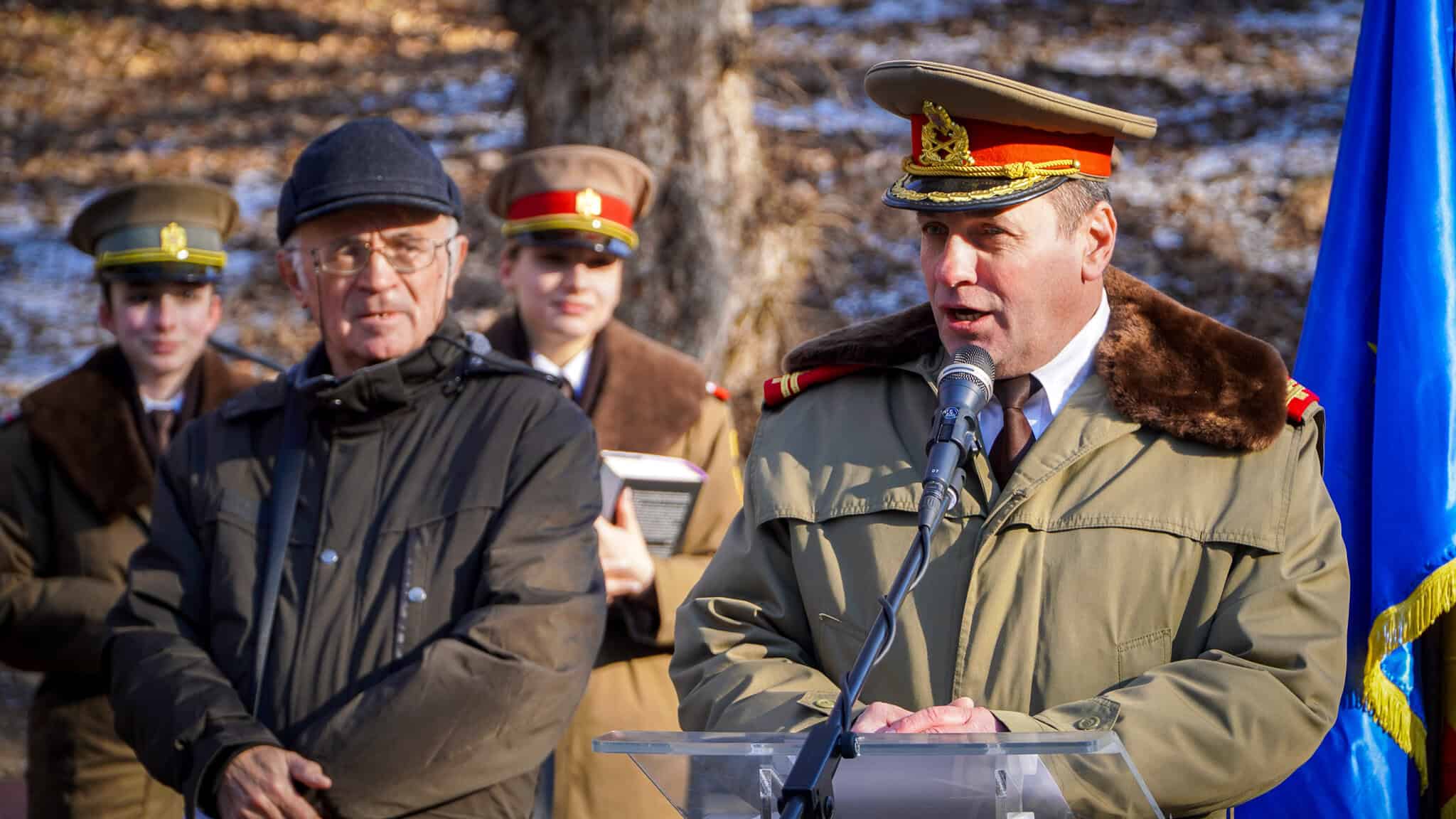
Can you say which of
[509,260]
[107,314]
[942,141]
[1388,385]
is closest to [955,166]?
[942,141]

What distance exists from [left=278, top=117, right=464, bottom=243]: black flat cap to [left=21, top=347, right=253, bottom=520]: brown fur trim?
1326 mm

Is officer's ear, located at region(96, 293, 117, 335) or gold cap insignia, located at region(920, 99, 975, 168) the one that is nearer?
gold cap insignia, located at region(920, 99, 975, 168)

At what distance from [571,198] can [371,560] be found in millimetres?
1905

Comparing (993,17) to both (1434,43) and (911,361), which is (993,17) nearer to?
(1434,43)

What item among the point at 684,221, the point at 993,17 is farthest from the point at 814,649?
the point at 993,17

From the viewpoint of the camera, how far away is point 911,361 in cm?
317

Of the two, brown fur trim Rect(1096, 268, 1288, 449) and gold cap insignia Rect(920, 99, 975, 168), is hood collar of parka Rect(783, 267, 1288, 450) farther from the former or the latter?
gold cap insignia Rect(920, 99, 975, 168)

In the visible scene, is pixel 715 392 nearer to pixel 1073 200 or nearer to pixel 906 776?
pixel 1073 200

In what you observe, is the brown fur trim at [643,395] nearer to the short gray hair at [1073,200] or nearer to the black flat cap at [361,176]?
the black flat cap at [361,176]

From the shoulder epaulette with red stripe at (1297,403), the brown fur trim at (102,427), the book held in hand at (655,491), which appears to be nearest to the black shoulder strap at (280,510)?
the book held in hand at (655,491)

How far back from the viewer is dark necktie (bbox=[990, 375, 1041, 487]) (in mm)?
3027

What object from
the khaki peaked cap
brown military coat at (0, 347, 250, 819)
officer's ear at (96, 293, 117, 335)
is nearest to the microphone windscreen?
brown military coat at (0, 347, 250, 819)

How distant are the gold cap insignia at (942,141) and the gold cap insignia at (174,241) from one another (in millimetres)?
2925

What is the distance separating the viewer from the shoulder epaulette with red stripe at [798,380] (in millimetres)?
3217
